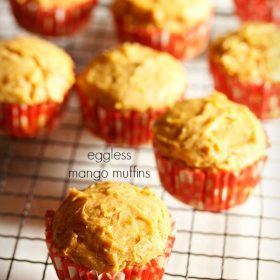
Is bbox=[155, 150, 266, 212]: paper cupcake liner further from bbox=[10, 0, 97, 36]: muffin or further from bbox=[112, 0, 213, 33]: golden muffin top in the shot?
bbox=[10, 0, 97, 36]: muffin

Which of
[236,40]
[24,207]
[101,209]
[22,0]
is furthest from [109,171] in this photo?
[22,0]

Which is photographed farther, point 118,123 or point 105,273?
point 118,123

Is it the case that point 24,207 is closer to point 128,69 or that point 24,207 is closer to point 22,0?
point 128,69

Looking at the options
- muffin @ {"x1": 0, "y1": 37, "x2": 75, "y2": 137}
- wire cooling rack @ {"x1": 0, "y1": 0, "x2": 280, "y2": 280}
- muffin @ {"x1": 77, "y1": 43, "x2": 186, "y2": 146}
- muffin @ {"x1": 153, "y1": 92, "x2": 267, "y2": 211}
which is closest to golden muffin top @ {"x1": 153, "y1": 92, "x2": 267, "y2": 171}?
muffin @ {"x1": 153, "y1": 92, "x2": 267, "y2": 211}

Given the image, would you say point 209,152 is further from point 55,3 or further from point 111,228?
point 55,3

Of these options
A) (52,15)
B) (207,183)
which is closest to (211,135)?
(207,183)

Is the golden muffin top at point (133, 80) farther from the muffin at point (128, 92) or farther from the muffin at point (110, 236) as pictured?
the muffin at point (110, 236)
